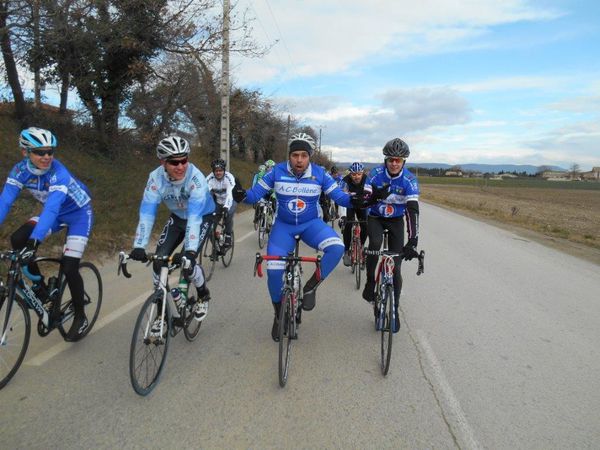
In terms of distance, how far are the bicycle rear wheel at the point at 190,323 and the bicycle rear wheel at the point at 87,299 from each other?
1.08 meters

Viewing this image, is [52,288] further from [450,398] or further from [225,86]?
[225,86]

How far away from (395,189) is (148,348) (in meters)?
3.25

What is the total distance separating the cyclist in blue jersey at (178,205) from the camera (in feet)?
12.1

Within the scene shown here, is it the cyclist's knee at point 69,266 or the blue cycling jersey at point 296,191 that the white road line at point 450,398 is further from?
the cyclist's knee at point 69,266

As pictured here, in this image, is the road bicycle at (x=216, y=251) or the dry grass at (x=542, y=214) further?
the dry grass at (x=542, y=214)

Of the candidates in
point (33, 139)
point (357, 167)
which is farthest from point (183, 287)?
point (357, 167)

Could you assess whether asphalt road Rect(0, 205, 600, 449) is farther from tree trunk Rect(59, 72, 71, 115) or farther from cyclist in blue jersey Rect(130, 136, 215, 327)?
tree trunk Rect(59, 72, 71, 115)

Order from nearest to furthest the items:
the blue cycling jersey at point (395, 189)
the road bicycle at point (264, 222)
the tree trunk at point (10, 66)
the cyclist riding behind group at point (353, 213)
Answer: the blue cycling jersey at point (395, 189) → the cyclist riding behind group at point (353, 213) → the tree trunk at point (10, 66) → the road bicycle at point (264, 222)

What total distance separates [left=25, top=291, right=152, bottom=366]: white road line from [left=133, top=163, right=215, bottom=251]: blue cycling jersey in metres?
1.40

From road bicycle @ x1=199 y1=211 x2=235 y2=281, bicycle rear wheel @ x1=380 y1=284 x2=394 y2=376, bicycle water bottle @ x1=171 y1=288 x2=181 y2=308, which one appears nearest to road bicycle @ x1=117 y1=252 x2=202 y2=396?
bicycle water bottle @ x1=171 y1=288 x2=181 y2=308

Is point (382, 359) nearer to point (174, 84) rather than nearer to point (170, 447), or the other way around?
point (170, 447)

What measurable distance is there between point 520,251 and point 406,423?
9922 mm

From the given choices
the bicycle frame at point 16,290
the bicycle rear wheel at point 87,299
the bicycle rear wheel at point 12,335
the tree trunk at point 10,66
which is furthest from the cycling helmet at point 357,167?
the tree trunk at point 10,66

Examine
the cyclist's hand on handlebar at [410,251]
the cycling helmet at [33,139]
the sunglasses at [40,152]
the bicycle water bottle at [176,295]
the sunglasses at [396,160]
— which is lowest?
the bicycle water bottle at [176,295]
